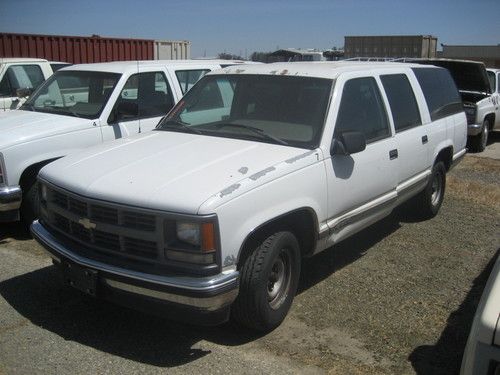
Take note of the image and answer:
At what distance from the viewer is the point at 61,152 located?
569 centimetres

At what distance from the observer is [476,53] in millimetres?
37125

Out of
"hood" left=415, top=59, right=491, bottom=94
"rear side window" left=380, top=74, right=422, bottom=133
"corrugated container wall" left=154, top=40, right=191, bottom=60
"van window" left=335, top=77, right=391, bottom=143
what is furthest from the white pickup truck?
"corrugated container wall" left=154, top=40, right=191, bottom=60

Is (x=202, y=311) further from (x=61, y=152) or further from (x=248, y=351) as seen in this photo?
(x=61, y=152)

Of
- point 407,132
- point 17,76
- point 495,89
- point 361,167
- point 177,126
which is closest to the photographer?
point 361,167

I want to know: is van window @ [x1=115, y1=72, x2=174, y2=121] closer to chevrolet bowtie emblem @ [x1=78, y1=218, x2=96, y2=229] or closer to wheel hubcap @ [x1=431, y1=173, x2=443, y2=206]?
chevrolet bowtie emblem @ [x1=78, y1=218, x2=96, y2=229]

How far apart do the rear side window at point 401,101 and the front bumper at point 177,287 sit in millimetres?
2732

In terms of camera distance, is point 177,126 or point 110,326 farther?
point 177,126

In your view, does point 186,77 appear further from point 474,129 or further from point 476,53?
point 476,53

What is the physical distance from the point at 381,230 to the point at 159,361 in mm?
3509

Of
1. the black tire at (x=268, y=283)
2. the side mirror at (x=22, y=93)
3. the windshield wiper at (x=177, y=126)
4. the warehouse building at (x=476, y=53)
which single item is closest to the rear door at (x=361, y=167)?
the black tire at (x=268, y=283)

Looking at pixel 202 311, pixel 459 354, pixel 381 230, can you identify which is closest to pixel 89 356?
pixel 202 311

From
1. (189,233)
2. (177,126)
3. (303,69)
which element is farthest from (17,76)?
(189,233)

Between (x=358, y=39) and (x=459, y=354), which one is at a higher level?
(x=358, y=39)

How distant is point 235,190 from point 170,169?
56cm
